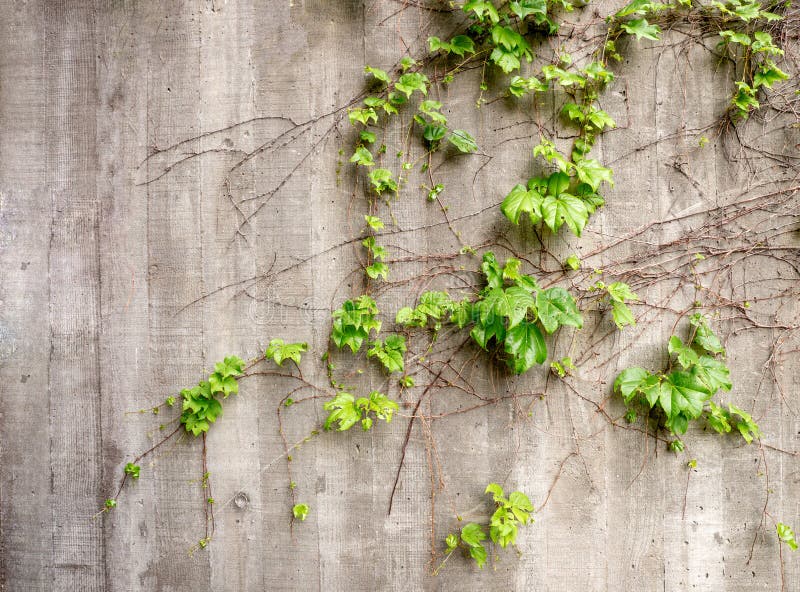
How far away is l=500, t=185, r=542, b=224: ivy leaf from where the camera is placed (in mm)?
2068

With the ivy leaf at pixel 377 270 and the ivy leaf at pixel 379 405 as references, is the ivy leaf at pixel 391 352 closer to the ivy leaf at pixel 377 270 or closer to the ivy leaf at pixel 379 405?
the ivy leaf at pixel 379 405

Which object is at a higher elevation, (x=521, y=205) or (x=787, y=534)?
(x=521, y=205)

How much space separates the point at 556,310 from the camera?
203 cm

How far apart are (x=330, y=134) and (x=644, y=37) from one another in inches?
64.0

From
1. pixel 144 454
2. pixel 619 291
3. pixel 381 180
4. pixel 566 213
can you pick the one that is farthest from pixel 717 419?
pixel 144 454

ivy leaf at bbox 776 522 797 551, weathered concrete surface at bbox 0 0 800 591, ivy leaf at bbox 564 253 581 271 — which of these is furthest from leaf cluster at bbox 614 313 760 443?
ivy leaf at bbox 564 253 581 271

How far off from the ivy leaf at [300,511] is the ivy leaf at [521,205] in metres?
1.69

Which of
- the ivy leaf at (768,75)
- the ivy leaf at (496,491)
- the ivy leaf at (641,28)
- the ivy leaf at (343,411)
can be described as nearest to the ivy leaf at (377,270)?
the ivy leaf at (343,411)

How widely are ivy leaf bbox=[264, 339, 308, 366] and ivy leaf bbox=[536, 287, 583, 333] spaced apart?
44.2 inches

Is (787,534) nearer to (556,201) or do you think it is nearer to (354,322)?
(556,201)

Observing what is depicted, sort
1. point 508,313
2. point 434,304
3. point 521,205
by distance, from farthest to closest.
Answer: point 434,304, point 521,205, point 508,313

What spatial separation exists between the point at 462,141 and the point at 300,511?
1.94 meters

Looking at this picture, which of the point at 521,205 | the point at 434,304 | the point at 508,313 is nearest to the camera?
the point at 508,313

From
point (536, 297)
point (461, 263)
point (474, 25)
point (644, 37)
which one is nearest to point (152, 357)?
point (461, 263)
